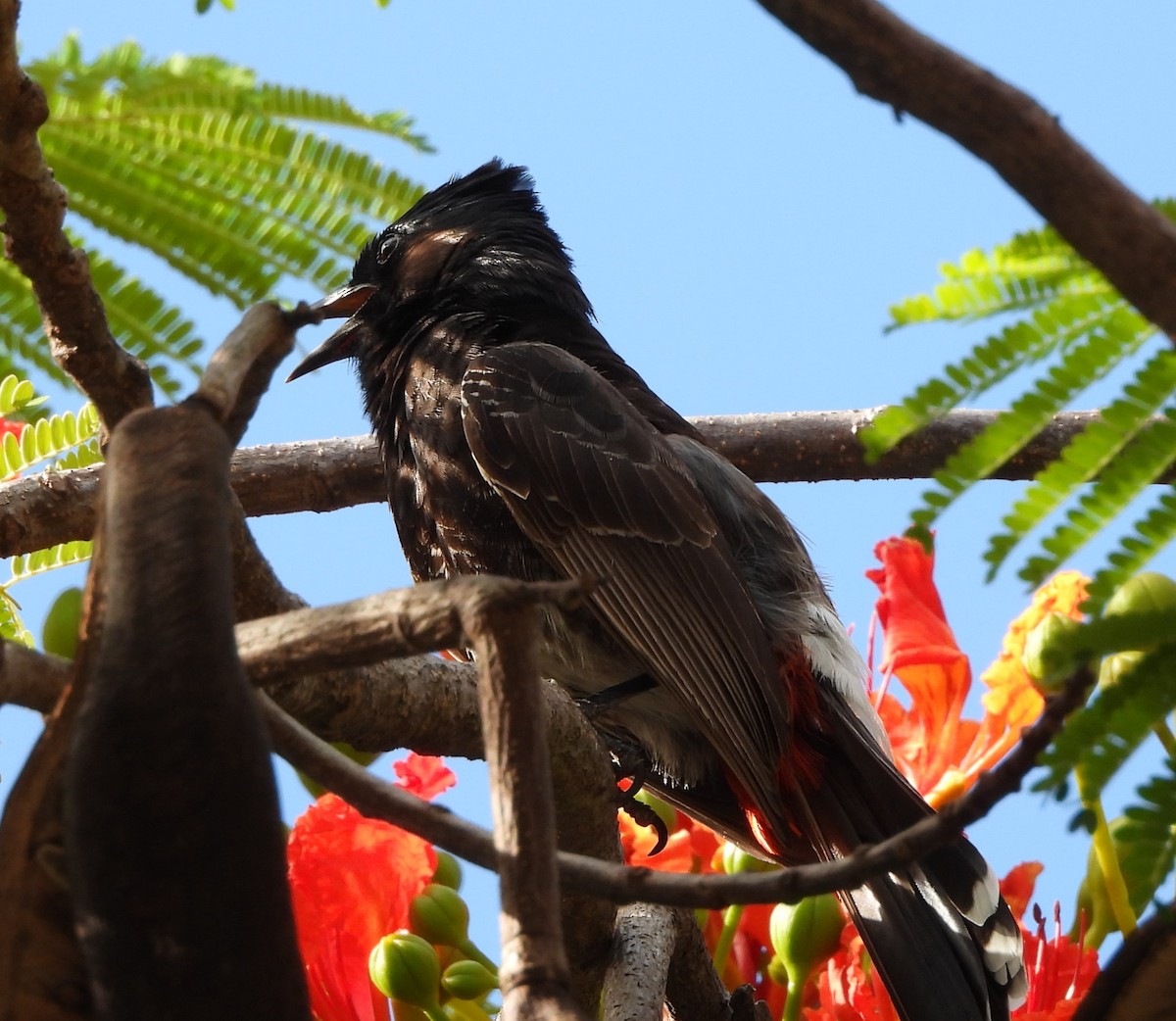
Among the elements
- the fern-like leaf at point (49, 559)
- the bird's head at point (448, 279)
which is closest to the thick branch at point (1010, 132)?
the fern-like leaf at point (49, 559)

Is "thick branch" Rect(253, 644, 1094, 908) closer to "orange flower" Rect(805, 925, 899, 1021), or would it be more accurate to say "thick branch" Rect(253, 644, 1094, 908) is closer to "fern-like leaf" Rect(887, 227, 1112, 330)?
"fern-like leaf" Rect(887, 227, 1112, 330)

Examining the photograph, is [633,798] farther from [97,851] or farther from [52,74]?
[97,851]

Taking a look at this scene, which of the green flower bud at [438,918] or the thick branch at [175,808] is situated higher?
the thick branch at [175,808]

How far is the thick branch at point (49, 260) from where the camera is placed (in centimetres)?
214

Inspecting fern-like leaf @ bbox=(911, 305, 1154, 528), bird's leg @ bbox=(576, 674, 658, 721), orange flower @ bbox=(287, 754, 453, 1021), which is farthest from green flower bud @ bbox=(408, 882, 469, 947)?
fern-like leaf @ bbox=(911, 305, 1154, 528)

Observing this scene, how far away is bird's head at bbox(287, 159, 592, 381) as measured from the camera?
178 inches

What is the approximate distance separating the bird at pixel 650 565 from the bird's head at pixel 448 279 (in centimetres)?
2

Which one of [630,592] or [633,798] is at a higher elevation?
[630,592]

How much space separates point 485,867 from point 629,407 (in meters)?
2.91

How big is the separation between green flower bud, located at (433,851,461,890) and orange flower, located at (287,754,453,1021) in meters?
0.13

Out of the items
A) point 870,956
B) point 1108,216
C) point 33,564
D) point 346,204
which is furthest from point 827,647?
point 1108,216

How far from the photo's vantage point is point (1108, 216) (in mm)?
945

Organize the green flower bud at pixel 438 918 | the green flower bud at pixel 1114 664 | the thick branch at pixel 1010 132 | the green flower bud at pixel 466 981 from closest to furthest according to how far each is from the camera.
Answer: the thick branch at pixel 1010 132
the green flower bud at pixel 1114 664
the green flower bud at pixel 466 981
the green flower bud at pixel 438 918

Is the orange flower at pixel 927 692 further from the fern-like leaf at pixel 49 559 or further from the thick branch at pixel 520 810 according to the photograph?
the thick branch at pixel 520 810
